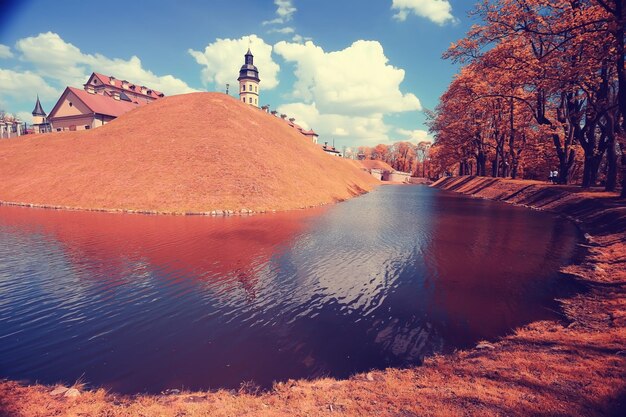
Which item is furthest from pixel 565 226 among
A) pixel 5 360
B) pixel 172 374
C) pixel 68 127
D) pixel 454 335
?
pixel 68 127

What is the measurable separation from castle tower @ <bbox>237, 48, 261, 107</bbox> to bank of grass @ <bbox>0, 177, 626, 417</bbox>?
11596cm

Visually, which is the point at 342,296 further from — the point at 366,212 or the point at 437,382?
the point at 366,212

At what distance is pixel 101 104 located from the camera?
74.1 metres

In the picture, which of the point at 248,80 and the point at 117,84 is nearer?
the point at 117,84

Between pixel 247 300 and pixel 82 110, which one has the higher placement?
pixel 82 110

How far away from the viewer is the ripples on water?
7723mm

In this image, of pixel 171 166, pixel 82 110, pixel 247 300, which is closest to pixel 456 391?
pixel 247 300

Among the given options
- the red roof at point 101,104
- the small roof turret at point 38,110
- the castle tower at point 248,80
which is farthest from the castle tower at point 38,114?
the castle tower at point 248,80

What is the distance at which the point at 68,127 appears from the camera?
71.9 m

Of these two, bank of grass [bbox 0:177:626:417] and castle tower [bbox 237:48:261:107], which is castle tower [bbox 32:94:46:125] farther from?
bank of grass [bbox 0:177:626:417]

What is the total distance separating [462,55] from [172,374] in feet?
110

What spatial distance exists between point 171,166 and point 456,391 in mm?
42602

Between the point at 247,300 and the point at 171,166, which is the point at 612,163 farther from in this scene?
the point at 171,166

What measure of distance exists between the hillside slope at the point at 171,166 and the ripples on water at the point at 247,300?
1242 centimetres
